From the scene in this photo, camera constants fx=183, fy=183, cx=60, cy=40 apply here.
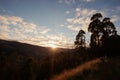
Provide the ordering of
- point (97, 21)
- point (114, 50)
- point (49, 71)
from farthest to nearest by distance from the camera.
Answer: point (97, 21)
point (114, 50)
point (49, 71)

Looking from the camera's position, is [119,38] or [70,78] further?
[119,38]

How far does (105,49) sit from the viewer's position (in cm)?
4231

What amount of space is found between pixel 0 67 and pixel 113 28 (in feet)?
118

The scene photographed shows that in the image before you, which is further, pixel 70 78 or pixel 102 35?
pixel 102 35

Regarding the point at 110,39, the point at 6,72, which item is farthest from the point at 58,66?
the point at 110,39

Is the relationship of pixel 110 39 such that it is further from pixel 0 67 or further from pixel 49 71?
pixel 0 67

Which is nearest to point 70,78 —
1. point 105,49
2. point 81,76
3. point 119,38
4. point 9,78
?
point 81,76

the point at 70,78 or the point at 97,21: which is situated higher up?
the point at 97,21

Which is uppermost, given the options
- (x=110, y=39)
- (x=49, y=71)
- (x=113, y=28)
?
(x=113, y=28)

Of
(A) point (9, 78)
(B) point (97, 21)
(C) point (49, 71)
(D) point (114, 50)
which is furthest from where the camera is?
(B) point (97, 21)

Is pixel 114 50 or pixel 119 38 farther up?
pixel 119 38

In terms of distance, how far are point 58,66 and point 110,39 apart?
17.2 m

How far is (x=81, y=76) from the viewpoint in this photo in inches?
531

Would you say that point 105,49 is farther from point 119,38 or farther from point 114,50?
point 119,38
